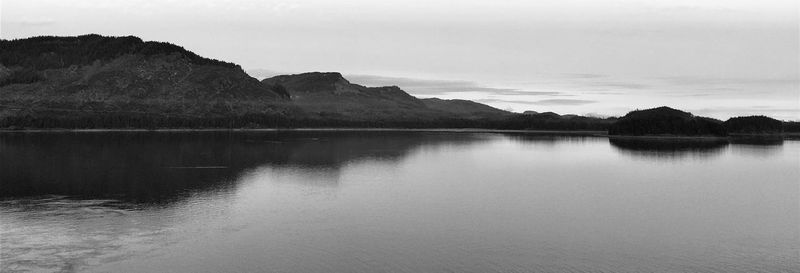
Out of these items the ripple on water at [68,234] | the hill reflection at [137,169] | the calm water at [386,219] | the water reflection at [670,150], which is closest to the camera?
the ripple on water at [68,234]

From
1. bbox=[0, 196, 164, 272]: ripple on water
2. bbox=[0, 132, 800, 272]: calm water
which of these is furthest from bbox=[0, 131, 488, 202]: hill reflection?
bbox=[0, 196, 164, 272]: ripple on water

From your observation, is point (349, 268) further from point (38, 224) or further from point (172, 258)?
point (38, 224)

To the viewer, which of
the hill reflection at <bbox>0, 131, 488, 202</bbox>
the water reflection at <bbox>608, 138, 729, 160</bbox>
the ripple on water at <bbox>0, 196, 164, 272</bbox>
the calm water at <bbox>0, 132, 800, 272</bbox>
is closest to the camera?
the ripple on water at <bbox>0, 196, 164, 272</bbox>

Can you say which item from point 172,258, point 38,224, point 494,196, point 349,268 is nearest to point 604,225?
point 494,196

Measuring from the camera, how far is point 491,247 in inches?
1326

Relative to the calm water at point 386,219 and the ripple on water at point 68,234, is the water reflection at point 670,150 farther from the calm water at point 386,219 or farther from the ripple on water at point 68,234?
the ripple on water at point 68,234

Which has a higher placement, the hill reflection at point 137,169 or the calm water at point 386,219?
the hill reflection at point 137,169

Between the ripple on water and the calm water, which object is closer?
the ripple on water

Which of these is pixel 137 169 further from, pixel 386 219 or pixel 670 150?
pixel 670 150

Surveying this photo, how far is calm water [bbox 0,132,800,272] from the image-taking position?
100 ft

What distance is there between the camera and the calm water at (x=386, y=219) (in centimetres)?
3062

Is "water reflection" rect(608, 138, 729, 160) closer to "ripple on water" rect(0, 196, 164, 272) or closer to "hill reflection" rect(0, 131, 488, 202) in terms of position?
"hill reflection" rect(0, 131, 488, 202)

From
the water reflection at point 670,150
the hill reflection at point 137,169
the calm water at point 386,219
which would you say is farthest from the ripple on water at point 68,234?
the water reflection at point 670,150

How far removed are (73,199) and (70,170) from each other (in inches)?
1004
